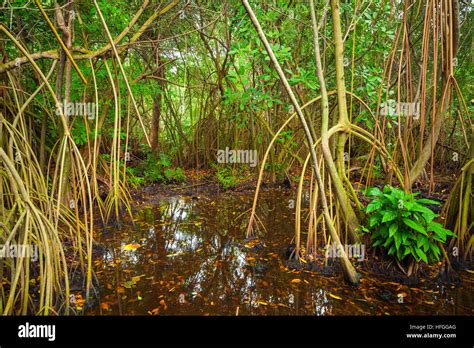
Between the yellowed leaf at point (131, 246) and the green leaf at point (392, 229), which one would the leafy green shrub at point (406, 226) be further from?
Answer: the yellowed leaf at point (131, 246)

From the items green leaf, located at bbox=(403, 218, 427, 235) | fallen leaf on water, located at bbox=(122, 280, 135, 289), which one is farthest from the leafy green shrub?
fallen leaf on water, located at bbox=(122, 280, 135, 289)

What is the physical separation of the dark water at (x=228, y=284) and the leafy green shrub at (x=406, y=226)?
0.33 m

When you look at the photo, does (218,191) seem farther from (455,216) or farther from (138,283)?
(455,216)

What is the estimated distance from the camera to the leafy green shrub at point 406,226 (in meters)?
2.68

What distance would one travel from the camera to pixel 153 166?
759cm

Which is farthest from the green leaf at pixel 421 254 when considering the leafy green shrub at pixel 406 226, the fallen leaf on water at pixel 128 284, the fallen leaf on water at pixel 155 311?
the fallen leaf on water at pixel 128 284

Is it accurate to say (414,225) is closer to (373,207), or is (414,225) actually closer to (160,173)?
(373,207)

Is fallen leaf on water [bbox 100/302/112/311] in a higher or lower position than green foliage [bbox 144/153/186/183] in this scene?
lower

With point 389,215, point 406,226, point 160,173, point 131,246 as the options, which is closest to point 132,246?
point 131,246

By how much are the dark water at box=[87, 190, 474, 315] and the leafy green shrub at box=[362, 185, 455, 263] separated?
1.07ft

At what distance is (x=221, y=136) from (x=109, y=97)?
3869 millimetres

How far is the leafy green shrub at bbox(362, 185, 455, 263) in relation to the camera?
8.80 ft

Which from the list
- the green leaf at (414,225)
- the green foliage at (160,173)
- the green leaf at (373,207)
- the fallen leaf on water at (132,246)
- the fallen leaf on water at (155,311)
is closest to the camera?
the fallen leaf on water at (155,311)

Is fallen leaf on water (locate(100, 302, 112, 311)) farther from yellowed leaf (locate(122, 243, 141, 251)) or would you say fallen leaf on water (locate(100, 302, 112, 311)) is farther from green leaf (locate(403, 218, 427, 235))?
green leaf (locate(403, 218, 427, 235))
